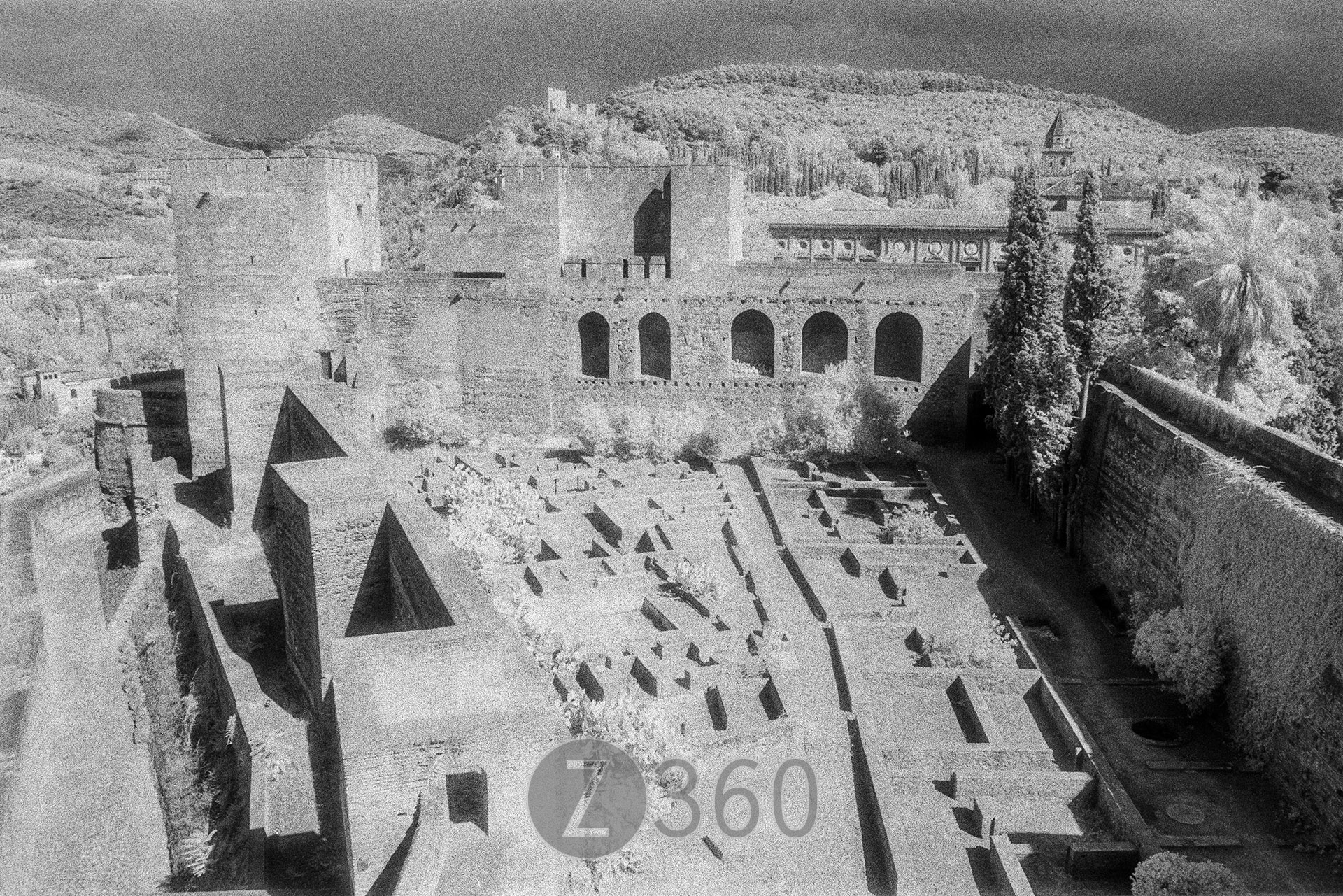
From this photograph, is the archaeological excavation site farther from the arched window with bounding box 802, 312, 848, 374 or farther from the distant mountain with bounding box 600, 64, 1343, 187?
the distant mountain with bounding box 600, 64, 1343, 187

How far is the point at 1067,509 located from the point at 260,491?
15934 millimetres

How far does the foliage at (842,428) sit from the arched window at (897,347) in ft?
6.79

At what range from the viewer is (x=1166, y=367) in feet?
73.4

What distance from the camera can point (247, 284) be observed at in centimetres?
2169

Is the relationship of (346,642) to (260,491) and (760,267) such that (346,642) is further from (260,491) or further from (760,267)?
(760,267)

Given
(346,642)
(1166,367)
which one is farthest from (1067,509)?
(346,642)

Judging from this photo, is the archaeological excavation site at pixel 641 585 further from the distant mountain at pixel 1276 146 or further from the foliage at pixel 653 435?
the distant mountain at pixel 1276 146

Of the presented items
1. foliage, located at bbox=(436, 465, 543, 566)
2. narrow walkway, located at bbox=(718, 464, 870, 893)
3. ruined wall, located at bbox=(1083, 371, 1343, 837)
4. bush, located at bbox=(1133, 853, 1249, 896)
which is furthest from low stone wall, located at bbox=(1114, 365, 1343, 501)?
foliage, located at bbox=(436, 465, 543, 566)

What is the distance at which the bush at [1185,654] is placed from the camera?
14.8 metres

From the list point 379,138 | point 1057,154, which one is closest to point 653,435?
point 1057,154

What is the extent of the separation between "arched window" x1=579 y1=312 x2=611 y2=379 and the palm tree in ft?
45.7

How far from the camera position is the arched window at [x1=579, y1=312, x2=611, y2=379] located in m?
28.0

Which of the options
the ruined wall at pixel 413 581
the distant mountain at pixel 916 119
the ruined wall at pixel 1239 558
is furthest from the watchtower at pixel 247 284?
the distant mountain at pixel 916 119

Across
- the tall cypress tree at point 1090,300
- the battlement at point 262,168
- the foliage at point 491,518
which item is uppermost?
the battlement at point 262,168
